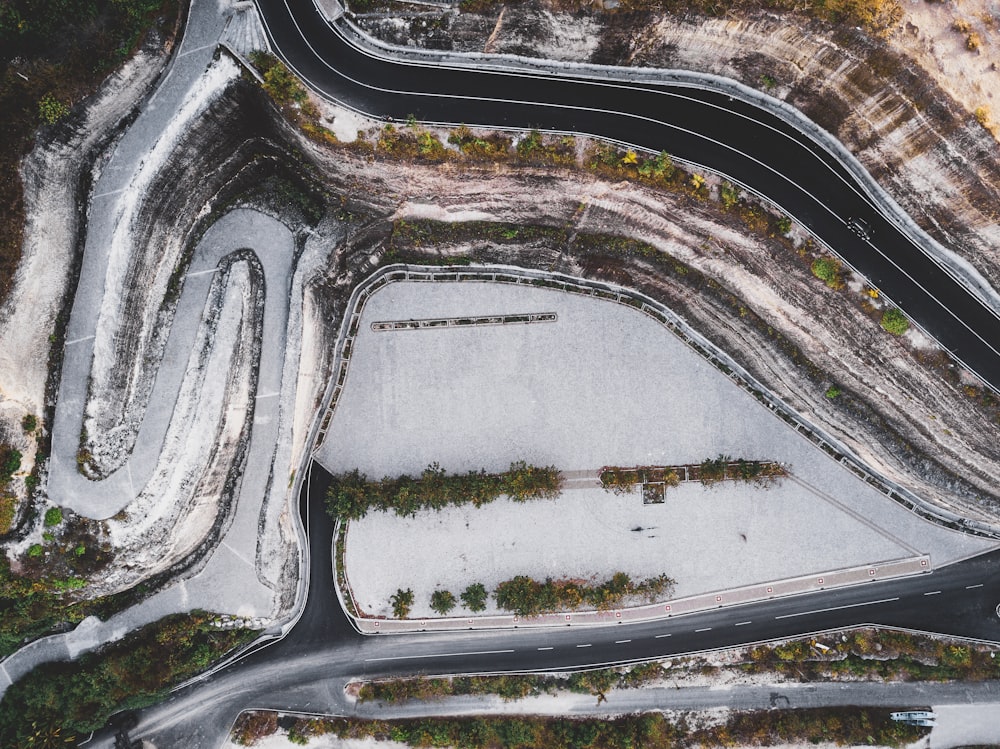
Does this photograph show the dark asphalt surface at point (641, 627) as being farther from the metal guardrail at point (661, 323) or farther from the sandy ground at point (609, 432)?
the metal guardrail at point (661, 323)

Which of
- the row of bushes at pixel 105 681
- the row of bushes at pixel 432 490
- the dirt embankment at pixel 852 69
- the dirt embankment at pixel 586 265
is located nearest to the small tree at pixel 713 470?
the dirt embankment at pixel 586 265

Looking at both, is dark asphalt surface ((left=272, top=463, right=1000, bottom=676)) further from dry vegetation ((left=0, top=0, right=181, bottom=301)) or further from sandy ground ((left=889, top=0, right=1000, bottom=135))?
sandy ground ((left=889, top=0, right=1000, bottom=135))

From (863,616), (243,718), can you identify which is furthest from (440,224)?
(863,616)

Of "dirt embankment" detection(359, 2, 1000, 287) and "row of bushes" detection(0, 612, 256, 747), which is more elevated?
"dirt embankment" detection(359, 2, 1000, 287)

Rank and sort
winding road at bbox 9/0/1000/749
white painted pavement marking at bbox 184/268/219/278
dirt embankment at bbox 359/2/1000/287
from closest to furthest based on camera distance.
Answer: dirt embankment at bbox 359/2/1000/287
winding road at bbox 9/0/1000/749
white painted pavement marking at bbox 184/268/219/278

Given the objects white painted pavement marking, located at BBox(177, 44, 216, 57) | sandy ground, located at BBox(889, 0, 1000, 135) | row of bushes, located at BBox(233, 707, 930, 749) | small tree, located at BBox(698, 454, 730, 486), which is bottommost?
row of bushes, located at BBox(233, 707, 930, 749)

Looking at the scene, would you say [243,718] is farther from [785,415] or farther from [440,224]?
[785,415]

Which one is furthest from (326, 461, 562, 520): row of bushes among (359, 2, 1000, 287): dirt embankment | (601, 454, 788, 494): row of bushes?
(359, 2, 1000, 287): dirt embankment

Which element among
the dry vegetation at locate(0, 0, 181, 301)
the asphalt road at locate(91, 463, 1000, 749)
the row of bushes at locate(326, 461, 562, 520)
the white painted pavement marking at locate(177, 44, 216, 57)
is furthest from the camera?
the asphalt road at locate(91, 463, 1000, 749)
